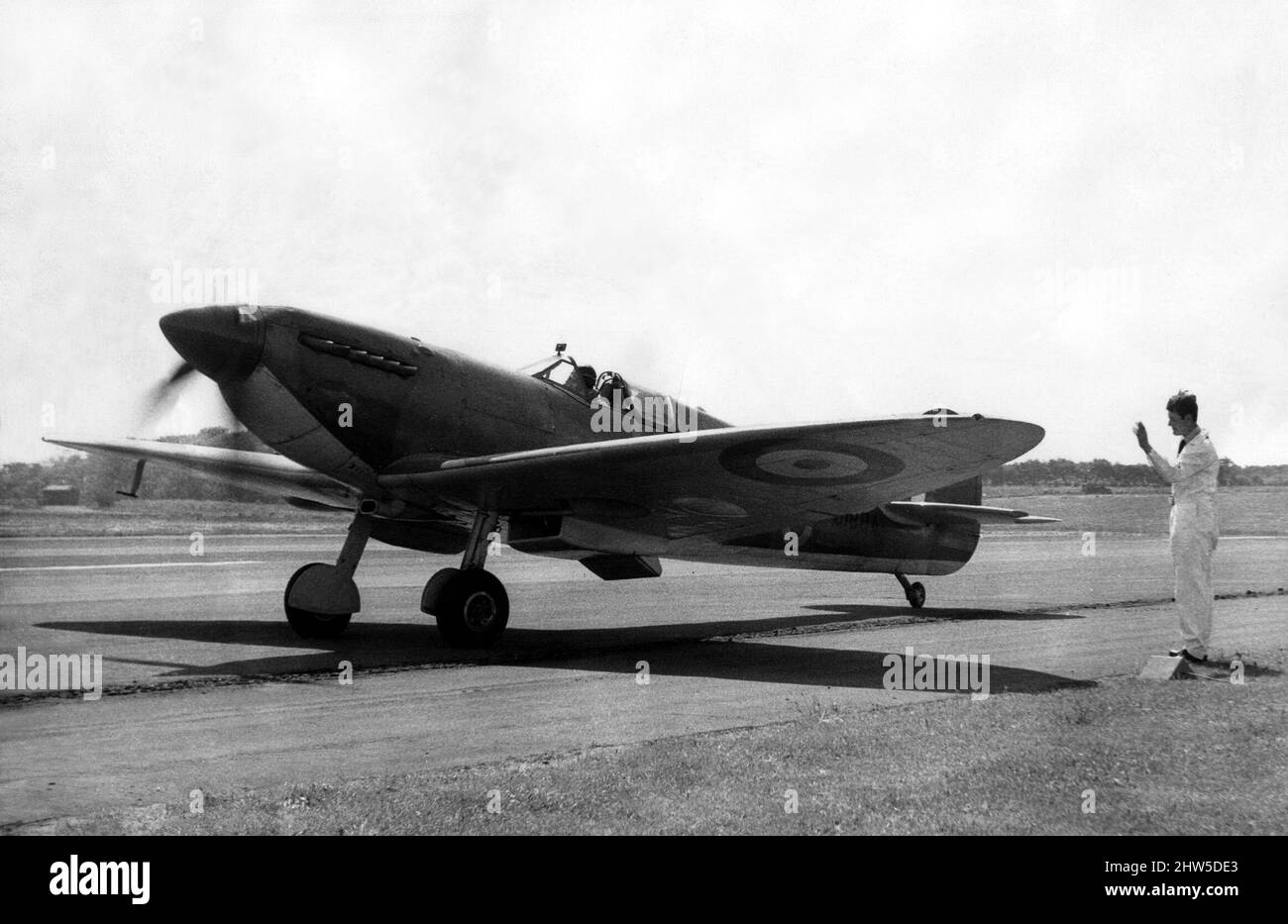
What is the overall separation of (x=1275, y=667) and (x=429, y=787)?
7.64 m

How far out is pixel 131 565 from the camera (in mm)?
21516

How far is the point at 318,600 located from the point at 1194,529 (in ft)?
26.8

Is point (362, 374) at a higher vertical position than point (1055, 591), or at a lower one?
higher

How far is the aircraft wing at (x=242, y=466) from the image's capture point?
1415 centimetres

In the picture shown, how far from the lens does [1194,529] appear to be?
9070 mm

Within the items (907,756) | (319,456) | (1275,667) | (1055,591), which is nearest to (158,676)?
(319,456)

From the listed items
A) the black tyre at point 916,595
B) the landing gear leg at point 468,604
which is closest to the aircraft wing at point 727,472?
the landing gear leg at point 468,604

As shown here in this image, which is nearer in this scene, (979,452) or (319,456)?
(979,452)

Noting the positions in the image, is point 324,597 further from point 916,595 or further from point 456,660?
point 916,595

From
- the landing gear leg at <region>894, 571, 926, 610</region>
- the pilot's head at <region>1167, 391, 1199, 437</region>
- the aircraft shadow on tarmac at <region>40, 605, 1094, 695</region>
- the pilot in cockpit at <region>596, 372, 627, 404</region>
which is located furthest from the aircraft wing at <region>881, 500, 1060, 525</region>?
the pilot's head at <region>1167, 391, 1199, 437</region>

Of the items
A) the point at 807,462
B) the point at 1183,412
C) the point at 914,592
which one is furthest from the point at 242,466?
the point at 1183,412

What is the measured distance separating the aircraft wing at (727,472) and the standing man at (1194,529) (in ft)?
4.74
